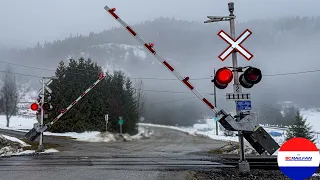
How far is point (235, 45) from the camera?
7.74 metres

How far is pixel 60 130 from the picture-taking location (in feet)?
123

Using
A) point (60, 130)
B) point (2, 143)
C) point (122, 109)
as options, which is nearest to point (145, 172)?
point (2, 143)

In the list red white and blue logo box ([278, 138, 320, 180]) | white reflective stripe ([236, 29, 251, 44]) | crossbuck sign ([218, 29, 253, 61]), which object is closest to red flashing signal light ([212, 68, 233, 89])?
crossbuck sign ([218, 29, 253, 61])

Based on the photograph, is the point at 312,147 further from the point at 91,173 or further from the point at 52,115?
the point at 52,115

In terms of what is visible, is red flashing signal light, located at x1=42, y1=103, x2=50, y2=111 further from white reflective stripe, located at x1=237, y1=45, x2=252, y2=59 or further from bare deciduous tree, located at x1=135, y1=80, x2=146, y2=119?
bare deciduous tree, located at x1=135, y1=80, x2=146, y2=119

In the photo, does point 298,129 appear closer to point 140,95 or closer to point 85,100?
point 140,95

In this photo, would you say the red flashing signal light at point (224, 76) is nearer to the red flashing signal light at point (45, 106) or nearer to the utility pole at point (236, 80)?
the utility pole at point (236, 80)

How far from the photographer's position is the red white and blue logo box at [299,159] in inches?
130

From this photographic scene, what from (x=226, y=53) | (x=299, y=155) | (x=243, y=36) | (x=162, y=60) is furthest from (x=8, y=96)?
(x=299, y=155)

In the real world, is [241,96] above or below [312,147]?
above

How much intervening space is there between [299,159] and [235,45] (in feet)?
15.6

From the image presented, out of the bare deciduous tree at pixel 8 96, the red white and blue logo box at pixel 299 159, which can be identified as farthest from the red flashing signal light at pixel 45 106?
the bare deciduous tree at pixel 8 96

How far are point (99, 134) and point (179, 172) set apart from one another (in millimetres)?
29258

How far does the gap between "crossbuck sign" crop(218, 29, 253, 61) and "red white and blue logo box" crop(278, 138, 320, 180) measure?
4.41 metres
